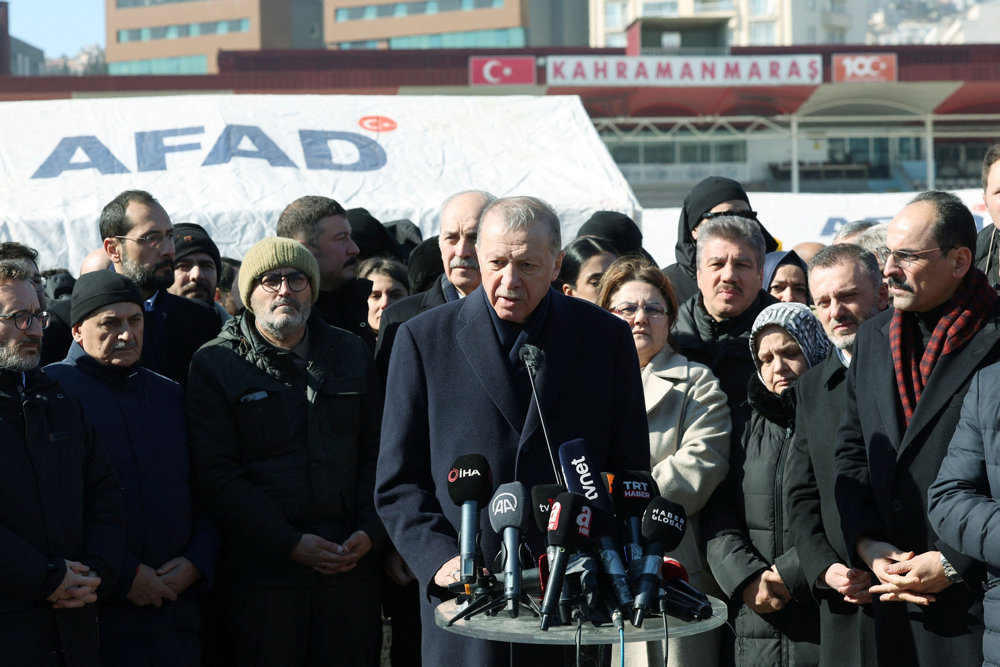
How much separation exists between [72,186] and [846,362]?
5.82 meters

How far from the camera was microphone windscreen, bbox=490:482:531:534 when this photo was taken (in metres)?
2.71

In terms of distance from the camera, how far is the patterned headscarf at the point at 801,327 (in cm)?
425

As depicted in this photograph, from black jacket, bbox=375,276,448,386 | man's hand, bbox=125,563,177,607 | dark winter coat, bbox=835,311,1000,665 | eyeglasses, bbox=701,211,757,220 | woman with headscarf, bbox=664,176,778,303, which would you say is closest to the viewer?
dark winter coat, bbox=835,311,1000,665

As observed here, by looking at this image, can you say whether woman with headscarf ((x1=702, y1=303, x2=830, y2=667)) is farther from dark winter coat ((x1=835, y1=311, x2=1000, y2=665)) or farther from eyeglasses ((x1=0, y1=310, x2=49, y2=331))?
eyeglasses ((x1=0, y1=310, x2=49, y2=331))

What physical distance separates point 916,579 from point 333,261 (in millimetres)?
3138

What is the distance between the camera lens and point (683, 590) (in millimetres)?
2770

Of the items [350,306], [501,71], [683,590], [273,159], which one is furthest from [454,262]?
[501,71]

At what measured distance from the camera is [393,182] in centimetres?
857

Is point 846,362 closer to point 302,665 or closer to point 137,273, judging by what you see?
point 302,665

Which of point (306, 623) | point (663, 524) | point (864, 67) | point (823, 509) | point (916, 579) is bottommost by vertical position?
point (306, 623)

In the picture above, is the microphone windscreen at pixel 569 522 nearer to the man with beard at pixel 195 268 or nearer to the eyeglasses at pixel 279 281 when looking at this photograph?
the eyeglasses at pixel 279 281

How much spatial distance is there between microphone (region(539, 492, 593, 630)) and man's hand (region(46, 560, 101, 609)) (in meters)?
1.93

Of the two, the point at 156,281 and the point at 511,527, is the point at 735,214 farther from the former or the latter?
the point at 511,527

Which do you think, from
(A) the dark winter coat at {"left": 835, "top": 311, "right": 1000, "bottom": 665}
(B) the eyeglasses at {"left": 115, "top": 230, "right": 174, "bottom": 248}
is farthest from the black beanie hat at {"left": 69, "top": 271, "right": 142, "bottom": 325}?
(A) the dark winter coat at {"left": 835, "top": 311, "right": 1000, "bottom": 665}
